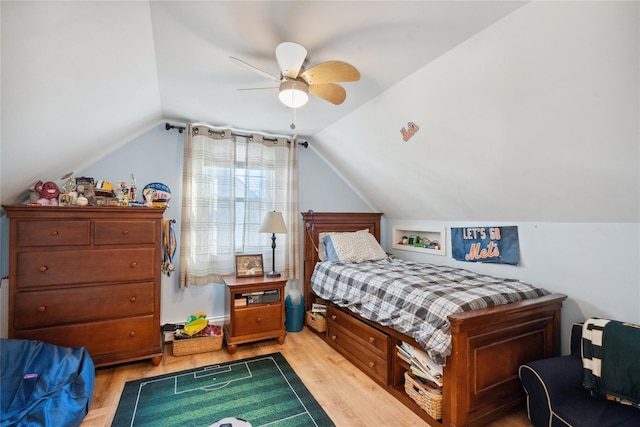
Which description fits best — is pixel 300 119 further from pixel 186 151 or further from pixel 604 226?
pixel 604 226

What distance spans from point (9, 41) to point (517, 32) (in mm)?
2187

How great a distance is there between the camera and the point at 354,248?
11.2 feet

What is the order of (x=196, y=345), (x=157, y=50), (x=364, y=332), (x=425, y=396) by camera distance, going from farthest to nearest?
(x=196, y=345)
(x=364, y=332)
(x=425, y=396)
(x=157, y=50)

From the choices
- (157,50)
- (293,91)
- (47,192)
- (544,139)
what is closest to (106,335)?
(47,192)

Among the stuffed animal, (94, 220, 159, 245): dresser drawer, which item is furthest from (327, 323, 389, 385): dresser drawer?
the stuffed animal

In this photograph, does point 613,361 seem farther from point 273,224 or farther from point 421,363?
point 273,224

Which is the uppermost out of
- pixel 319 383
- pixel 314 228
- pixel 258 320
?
pixel 314 228

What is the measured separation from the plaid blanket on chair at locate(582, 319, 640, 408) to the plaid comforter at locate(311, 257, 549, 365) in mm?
437

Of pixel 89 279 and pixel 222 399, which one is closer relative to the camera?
pixel 222 399

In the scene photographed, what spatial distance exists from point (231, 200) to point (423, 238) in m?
2.35

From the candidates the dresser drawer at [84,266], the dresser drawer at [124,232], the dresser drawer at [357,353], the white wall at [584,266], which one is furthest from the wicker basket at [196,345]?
the white wall at [584,266]

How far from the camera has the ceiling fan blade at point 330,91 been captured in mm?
1838

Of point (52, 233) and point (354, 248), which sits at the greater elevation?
point (52, 233)

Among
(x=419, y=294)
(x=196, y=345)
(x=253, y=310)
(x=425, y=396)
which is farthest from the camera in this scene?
(x=253, y=310)
